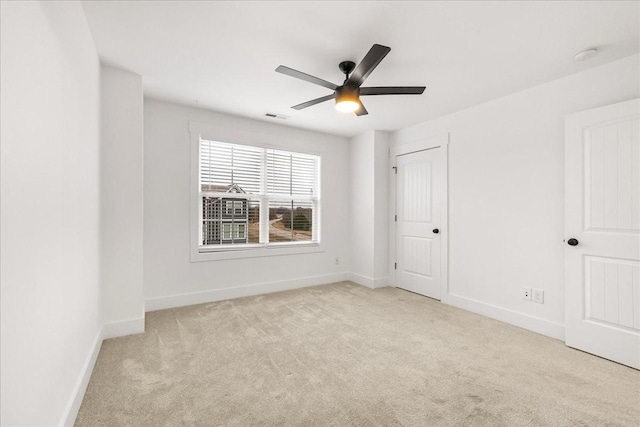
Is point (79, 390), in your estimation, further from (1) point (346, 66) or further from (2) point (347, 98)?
(1) point (346, 66)

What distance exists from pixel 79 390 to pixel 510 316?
3.78 m

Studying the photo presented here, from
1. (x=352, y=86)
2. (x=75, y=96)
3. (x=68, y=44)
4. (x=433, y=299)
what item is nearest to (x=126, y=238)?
(x=75, y=96)

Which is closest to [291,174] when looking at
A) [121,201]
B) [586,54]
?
[121,201]

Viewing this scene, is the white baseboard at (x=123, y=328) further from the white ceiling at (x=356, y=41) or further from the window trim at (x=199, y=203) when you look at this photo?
the white ceiling at (x=356, y=41)

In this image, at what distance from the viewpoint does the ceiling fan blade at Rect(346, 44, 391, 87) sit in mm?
1845

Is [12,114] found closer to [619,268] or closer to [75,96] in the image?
[75,96]

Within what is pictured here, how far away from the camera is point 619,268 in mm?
2352

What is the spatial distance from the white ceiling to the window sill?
1.96 m

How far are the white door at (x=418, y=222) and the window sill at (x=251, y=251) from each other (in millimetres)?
1348

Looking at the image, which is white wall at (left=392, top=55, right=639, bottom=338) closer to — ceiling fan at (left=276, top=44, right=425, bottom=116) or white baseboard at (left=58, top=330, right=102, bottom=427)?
ceiling fan at (left=276, top=44, right=425, bottom=116)

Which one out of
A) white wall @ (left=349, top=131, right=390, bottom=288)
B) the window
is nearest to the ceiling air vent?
the window

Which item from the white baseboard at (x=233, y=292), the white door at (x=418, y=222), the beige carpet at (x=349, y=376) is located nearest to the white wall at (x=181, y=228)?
the white baseboard at (x=233, y=292)

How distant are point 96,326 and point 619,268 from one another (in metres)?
4.28

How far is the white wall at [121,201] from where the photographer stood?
2.67 metres
